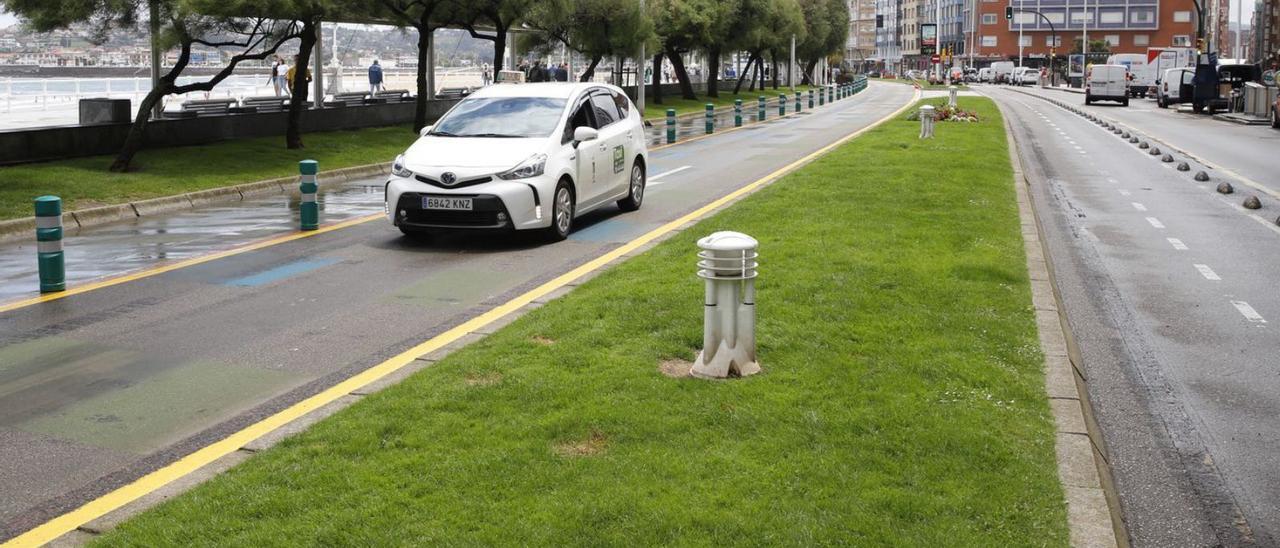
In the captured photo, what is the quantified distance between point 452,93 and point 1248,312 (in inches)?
1340

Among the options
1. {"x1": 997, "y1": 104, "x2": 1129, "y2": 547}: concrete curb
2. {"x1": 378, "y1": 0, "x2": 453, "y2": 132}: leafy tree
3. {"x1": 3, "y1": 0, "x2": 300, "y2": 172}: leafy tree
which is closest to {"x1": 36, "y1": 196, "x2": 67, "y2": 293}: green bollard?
{"x1": 997, "y1": 104, "x2": 1129, "y2": 547}: concrete curb

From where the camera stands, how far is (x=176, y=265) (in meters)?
11.6

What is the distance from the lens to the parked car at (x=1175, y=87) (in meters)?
57.8

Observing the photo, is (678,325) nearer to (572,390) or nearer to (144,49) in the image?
(572,390)

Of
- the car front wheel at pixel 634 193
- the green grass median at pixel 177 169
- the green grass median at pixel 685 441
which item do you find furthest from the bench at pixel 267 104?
the green grass median at pixel 685 441

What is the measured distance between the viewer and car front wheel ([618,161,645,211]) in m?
15.5

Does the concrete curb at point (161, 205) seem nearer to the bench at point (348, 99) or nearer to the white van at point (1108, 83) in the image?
the bench at point (348, 99)

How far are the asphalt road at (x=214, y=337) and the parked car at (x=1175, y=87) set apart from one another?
50.3 meters

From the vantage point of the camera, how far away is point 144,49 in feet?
90.2

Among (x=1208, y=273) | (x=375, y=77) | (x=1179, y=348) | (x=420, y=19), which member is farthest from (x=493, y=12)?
(x=1179, y=348)

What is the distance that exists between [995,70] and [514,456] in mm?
133066

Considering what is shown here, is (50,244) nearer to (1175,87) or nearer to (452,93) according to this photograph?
(452,93)

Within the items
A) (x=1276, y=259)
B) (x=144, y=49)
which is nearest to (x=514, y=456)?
(x=1276, y=259)

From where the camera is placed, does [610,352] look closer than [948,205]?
Yes
